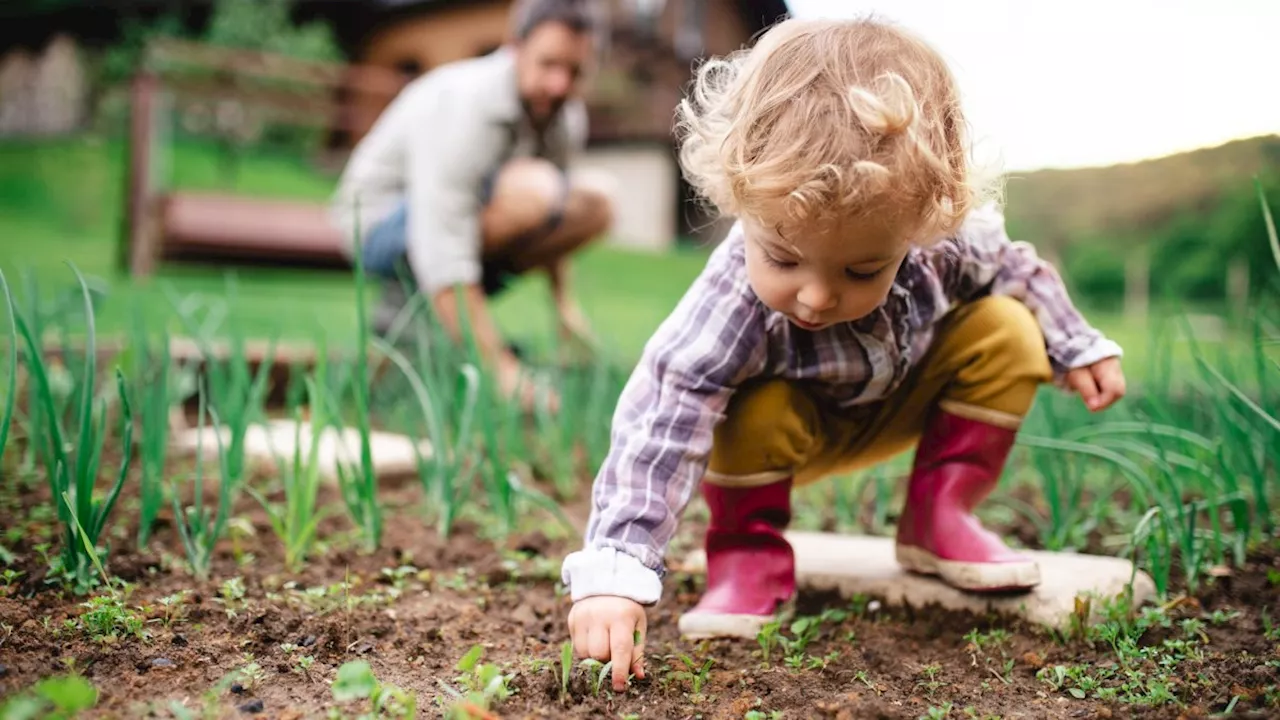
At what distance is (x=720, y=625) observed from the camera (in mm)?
1341

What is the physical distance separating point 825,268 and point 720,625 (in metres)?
0.52

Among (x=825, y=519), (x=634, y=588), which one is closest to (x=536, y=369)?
(x=825, y=519)

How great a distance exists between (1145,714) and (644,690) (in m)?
0.53

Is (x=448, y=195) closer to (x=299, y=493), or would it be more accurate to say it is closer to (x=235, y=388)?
(x=235, y=388)

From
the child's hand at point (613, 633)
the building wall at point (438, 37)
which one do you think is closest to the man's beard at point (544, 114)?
the child's hand at point (613, 633)

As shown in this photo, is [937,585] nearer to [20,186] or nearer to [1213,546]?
[1213,546]

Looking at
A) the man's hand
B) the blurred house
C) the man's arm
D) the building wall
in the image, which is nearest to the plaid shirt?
the man's hand

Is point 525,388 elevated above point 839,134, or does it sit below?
below

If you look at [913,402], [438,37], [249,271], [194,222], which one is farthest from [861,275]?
[438,37]

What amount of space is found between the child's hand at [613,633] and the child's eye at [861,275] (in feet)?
1.50

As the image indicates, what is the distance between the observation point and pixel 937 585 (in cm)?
150

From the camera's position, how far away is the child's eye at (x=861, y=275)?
116cm

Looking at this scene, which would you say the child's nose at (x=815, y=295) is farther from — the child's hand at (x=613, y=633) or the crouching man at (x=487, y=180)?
the crouching man at (x=487, y=180)

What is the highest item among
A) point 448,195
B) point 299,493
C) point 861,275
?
point 448,195
